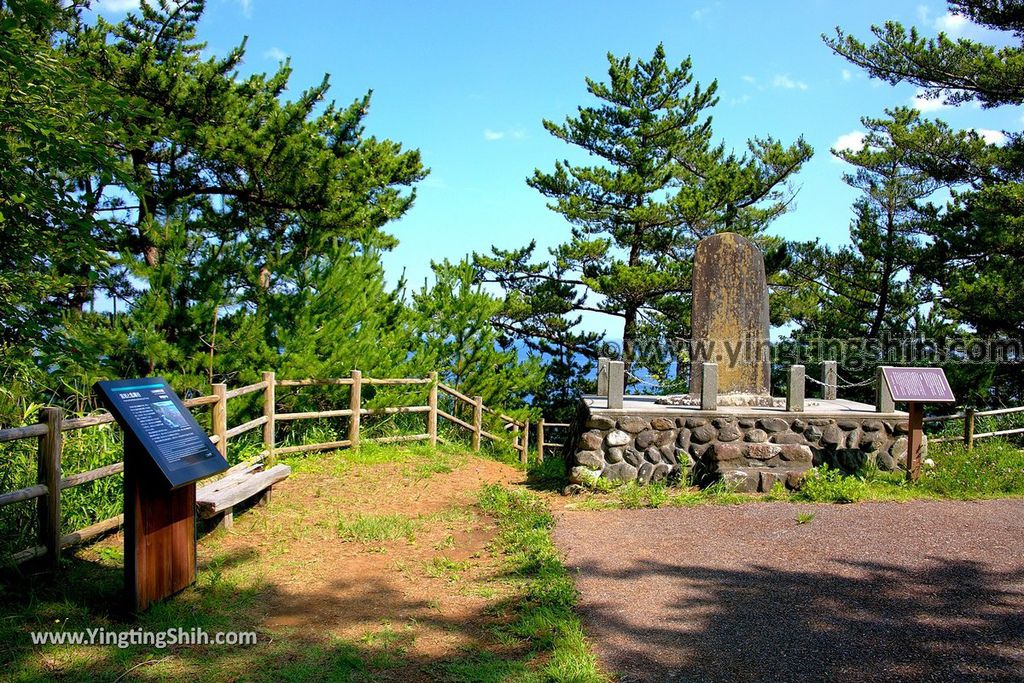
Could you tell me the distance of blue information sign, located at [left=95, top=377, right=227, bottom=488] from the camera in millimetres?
4285

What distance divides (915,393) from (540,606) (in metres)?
5.40

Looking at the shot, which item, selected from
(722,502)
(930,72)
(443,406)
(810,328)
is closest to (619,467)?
(722,502)

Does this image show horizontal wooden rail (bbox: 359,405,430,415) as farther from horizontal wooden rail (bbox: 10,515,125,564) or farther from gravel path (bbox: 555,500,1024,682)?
horizontal wooden rail (bbox: 10,515,125,564)

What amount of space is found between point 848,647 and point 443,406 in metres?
10.3

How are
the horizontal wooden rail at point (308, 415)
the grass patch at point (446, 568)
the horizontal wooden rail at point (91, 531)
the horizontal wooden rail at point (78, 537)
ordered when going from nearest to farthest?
the horizontal wooden rail at point (78, 537), the horizontal wooden rail at point (91, 531), the grass patch at point (446, 568), the horizontal wooden rail at point (308, 415)

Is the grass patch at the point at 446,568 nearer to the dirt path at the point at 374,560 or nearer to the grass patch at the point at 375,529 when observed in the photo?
the dirt path at the point at 374,560

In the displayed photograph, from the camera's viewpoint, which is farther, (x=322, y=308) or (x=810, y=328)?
(x=810, y=328)

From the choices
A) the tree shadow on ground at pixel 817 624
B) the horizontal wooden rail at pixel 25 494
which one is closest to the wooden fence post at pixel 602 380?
the tree shadow on ground at pixel 817 624

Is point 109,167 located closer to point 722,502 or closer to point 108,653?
point 108,653

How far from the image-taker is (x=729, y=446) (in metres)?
8.49

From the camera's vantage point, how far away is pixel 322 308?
34.7ft

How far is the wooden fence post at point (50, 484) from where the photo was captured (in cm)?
488

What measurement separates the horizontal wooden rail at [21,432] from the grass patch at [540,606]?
3.31 meters

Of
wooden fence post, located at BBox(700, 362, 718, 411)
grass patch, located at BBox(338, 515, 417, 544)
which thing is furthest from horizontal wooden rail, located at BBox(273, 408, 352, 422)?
wooden fence post, located at BBox(700, 362, 718, 411)
